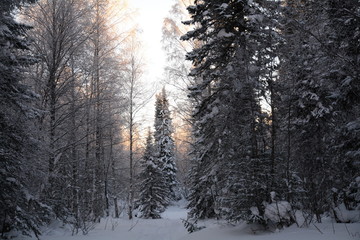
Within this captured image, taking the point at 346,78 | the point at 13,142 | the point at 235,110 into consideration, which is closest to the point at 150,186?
the point at 235,110

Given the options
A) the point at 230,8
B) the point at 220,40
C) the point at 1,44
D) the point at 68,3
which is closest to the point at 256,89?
the point at 220,40

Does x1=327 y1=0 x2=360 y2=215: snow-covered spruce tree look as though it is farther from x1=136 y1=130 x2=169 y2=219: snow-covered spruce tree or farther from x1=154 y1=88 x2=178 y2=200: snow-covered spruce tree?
x1=154 y1=88 x2=178 y2=200: snow-covered spruce tree

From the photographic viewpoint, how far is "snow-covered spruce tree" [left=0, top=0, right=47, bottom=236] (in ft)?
19.0

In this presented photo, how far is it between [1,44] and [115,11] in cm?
906

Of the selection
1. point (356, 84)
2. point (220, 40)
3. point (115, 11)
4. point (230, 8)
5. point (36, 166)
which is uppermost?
point (115, 11)

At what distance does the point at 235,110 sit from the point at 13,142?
546 cm

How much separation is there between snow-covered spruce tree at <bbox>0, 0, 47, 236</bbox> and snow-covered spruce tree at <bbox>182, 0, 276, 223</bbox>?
4.81m

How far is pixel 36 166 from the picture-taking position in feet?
21.7

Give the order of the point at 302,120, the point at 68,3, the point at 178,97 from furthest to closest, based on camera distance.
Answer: the point at 178,97, the point at 302,120, the point at 68,3

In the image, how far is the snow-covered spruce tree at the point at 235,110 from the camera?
659cm

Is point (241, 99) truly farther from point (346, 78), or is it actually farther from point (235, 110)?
point (346, 78)

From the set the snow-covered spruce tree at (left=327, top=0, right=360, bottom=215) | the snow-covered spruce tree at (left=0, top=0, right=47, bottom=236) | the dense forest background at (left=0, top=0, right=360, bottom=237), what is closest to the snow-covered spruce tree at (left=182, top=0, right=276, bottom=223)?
the dense forest background at (left=0, top=0, right=360, bottom=237)

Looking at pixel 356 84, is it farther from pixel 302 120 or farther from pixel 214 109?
pixel 302 120

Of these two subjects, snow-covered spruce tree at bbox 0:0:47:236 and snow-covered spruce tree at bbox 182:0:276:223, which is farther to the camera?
snow-covered spruce tree at bbox 182:0:276:223
